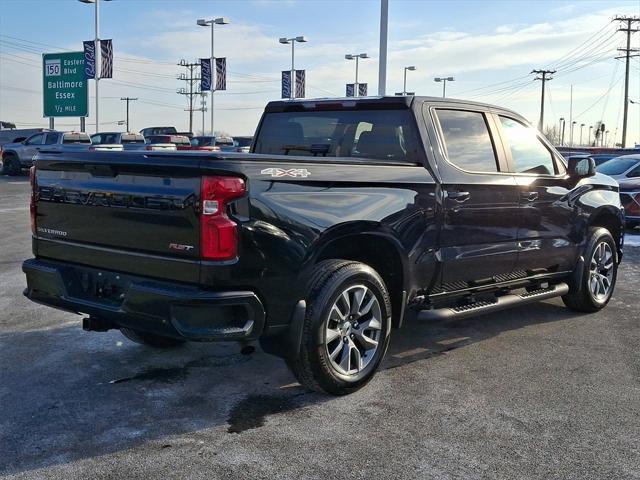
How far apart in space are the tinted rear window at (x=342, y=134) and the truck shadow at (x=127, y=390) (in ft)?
5.30

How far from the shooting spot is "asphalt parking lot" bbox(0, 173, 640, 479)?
3.50 metres

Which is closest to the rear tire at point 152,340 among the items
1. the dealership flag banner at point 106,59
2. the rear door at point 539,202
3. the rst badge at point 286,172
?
the rst badge at point 286,172

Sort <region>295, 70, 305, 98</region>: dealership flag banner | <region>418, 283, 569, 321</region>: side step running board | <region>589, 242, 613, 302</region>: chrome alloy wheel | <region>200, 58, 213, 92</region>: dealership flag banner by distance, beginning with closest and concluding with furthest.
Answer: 1. <region>418, 283, 569, 321</region>: side step running board
2. <region>589, 242, 613, 302</region>: chrome alloy wheel
3. <region>200, 58, 213, 92</region>: dealership flag banner
4. <region>295, 70, 305, 98</region>: dealership flag banner

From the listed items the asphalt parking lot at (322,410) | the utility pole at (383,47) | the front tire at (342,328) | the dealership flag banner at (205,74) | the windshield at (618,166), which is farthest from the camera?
the dealership flag banner at (205,74)

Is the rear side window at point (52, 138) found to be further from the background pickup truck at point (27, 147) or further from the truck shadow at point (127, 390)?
the truck shadow at point (127, 390)

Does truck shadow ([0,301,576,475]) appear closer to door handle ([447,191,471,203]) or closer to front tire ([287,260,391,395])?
front tire ([287,260,391,395])

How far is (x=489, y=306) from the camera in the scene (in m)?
5.43

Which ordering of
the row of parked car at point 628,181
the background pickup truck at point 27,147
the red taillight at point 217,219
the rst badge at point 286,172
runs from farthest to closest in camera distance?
1. the background pickup truck at point 27,147
2. the row of parked car at point 628,181
3. the rst badge at point 286,172
4. the red taillight at point 217,219

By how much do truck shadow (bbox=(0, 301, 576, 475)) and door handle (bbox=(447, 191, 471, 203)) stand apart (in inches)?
49.5

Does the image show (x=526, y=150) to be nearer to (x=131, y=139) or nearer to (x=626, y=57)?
(x=131, y=139)

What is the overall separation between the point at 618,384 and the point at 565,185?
2.13m

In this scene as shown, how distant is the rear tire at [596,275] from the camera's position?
6.66 m

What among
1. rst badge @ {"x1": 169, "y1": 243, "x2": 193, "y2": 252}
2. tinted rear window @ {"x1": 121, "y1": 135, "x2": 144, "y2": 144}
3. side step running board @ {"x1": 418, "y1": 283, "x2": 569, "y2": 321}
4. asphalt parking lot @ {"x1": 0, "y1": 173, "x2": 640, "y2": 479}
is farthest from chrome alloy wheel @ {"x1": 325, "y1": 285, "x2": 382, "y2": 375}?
tinted rear window @ {"x1": 121, "y1": 135, "x2": 144, "y2": 144}

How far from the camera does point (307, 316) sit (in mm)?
4168
